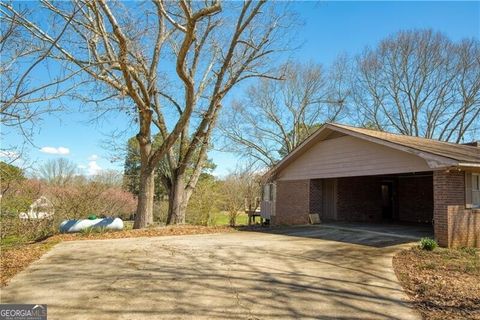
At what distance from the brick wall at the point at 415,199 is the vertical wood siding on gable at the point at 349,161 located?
17.6 ft

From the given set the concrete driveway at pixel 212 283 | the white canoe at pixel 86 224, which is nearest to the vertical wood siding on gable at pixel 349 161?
the concrete driveway at pixel 212 283

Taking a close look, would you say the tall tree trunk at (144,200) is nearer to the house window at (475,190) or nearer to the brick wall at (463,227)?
the brick wall at (463,227)

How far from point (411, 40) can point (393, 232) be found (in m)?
21.9

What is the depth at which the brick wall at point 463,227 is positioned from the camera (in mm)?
10859

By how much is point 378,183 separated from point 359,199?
4.66ft

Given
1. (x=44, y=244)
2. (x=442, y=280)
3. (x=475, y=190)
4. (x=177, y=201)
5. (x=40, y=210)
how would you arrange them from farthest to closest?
(x=177, y=201) → (x=40, y=210) → (x=475, y=190) → (x=44, y=244) → (x=442, y=280)

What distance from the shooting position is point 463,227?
11.2 metres

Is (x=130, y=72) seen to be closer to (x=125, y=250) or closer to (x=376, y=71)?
A: (x=125, y=250)

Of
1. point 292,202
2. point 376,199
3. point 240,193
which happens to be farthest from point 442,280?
point 240,193

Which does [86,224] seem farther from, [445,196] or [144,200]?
[445,196]

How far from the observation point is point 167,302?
5.67 metres

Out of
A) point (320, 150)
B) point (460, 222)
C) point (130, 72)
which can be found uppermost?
point (130, 72)

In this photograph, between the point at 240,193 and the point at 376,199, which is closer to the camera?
the point at 376,199

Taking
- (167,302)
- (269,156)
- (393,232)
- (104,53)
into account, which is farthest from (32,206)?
(269,156)
